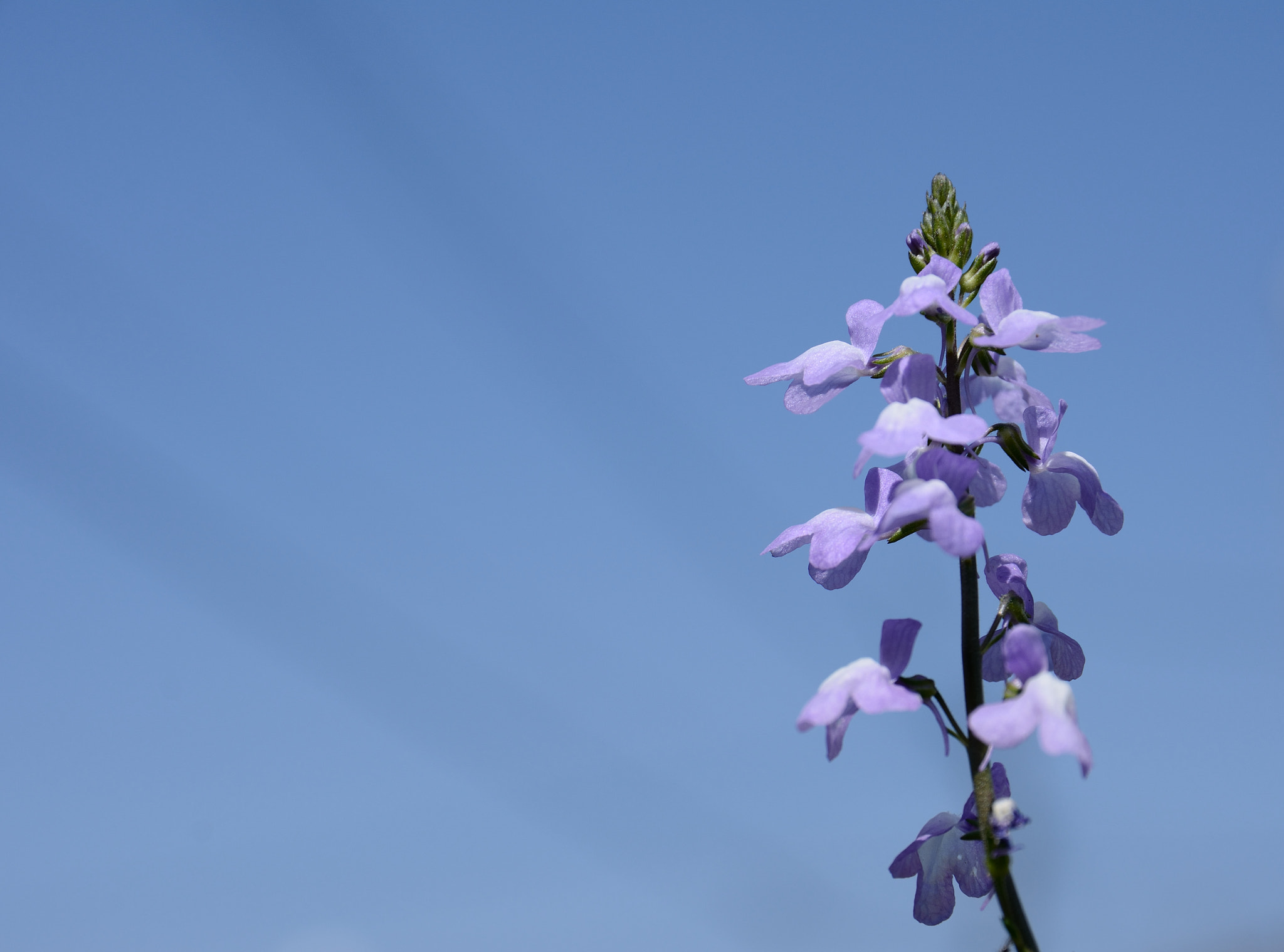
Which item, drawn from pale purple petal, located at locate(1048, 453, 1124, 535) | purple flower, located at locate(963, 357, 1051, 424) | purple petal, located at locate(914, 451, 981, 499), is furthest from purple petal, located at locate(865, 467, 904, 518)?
pale purple petal, located at locate(1048, 453, 1124, 535)

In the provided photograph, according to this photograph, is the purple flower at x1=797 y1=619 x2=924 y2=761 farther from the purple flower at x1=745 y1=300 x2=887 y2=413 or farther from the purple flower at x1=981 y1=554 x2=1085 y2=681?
the purple flower at x1=745 y1=300 x2=887 y2=413

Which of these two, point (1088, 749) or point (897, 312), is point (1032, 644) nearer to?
point (1088, 749)

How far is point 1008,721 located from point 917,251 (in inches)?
58.6

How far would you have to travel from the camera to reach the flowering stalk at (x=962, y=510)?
7.29 ft

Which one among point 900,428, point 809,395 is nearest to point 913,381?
point 900,428

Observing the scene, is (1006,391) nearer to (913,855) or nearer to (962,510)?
(962,510)

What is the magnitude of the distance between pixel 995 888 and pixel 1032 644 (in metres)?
0.50

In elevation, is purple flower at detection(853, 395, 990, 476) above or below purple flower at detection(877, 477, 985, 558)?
above

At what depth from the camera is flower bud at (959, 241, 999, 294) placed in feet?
9.66

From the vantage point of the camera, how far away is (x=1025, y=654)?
2248 millimetres

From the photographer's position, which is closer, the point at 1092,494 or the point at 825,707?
the point at 825,707

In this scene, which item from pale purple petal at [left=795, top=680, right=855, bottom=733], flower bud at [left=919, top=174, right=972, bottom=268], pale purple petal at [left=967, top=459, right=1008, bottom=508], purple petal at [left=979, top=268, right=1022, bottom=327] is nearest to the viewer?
pale purple petal at [left=795, top=680, right=855, bottom=733]

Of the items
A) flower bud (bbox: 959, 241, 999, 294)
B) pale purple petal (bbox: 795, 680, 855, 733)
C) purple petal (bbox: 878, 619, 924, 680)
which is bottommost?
pale purple petal (bbox: 795, 680, 855, 733)

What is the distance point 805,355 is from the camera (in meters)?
2.99
